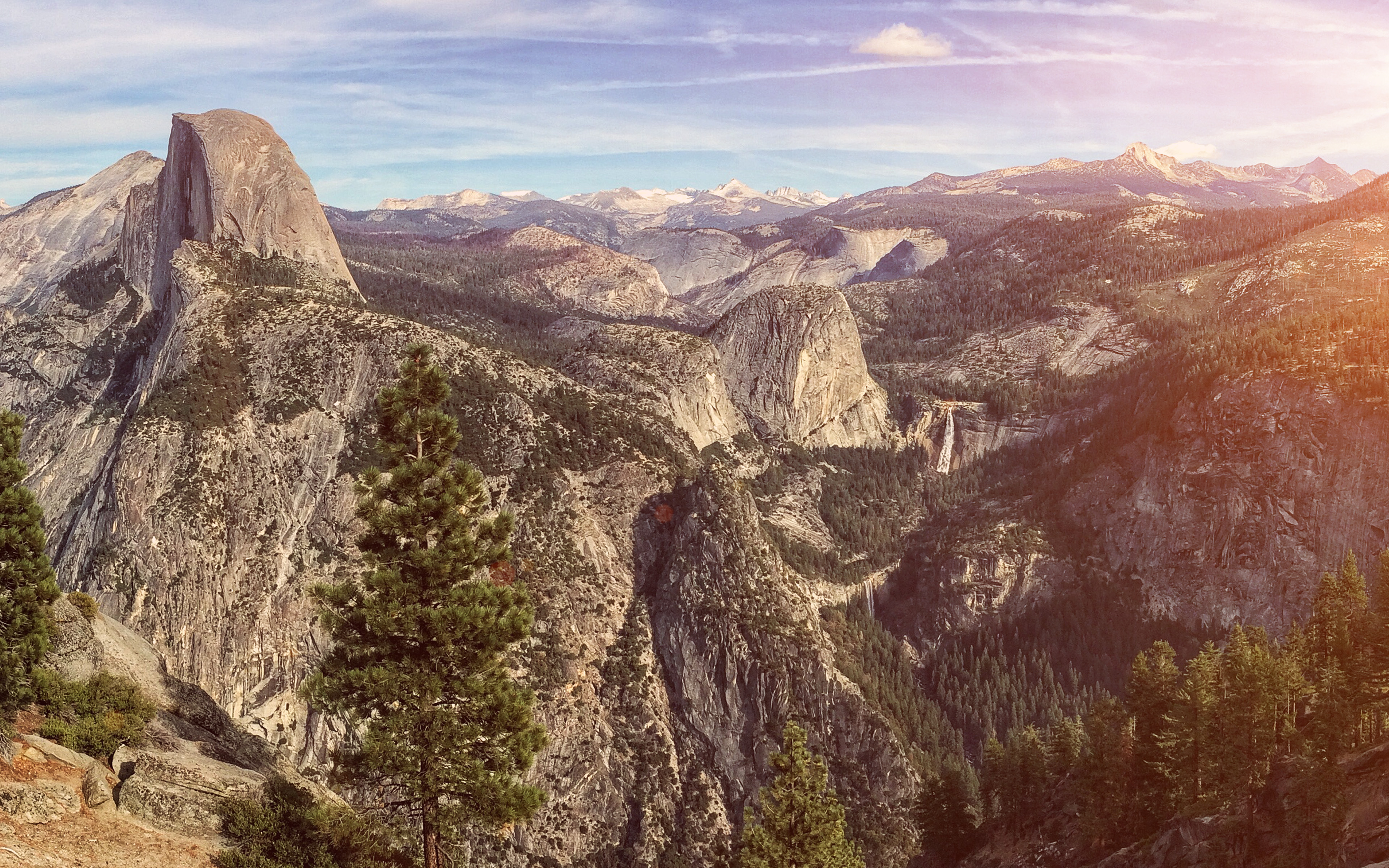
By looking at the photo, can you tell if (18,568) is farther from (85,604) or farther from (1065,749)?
(1065,749)

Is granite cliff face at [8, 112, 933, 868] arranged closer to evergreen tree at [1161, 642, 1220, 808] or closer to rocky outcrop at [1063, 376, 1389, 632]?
evergreen tree at [1161, 642, 1220, 808]

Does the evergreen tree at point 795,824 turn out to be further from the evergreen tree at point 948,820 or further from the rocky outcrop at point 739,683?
the rocky outcrop at point 739,683

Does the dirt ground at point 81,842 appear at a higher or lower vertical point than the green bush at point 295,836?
higher

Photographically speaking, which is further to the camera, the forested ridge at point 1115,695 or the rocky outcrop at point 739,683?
the rocky outcrop at point 739,683

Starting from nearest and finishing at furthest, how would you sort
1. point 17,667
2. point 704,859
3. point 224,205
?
point 17,667
point 704,859
point 224,205

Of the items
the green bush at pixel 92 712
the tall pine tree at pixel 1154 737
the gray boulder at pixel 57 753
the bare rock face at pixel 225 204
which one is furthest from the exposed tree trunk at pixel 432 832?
the bare rock face at pixel 225 204

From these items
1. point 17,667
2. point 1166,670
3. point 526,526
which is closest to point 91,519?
point 526,526

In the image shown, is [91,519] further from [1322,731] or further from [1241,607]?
[1241,607]
